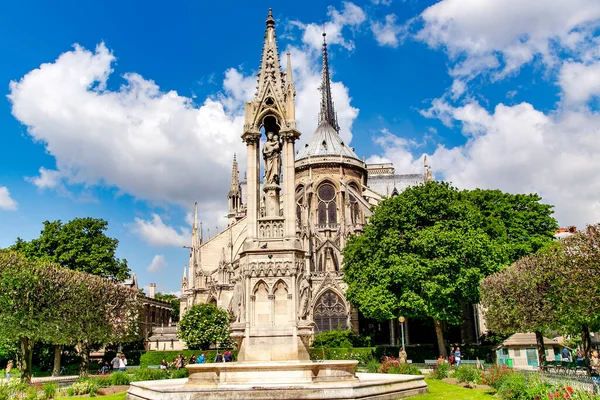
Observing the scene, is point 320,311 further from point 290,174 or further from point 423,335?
point 290,174

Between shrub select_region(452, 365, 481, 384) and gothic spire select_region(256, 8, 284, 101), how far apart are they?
12.4 metres

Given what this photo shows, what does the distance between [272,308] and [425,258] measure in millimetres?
22690

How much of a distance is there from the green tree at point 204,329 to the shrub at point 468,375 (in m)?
25.2

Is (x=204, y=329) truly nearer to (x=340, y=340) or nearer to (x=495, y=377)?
(x=340, y=340)

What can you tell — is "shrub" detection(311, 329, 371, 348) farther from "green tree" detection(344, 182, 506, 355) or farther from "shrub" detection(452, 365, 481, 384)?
"shrub" detection(452, 365, 481, 384)

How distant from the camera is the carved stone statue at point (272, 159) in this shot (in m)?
17.2

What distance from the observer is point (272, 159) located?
57.4 ft

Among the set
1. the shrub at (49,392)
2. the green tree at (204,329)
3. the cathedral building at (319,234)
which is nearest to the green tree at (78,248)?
the green tree at (204,329)

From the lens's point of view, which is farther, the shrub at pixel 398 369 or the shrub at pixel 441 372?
the shrub at pixel 441 372

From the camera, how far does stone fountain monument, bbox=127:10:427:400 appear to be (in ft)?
40.9

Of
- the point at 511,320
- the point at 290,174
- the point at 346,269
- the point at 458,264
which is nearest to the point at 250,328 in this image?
the point at 290,174

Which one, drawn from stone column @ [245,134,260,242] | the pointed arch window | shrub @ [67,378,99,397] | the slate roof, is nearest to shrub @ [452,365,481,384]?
stone column @ [245,134,260,242]

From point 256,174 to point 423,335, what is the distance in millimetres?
36554

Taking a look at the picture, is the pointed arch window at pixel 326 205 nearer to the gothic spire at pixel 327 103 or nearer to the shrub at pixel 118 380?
the gothic spire at pixel 327 103
